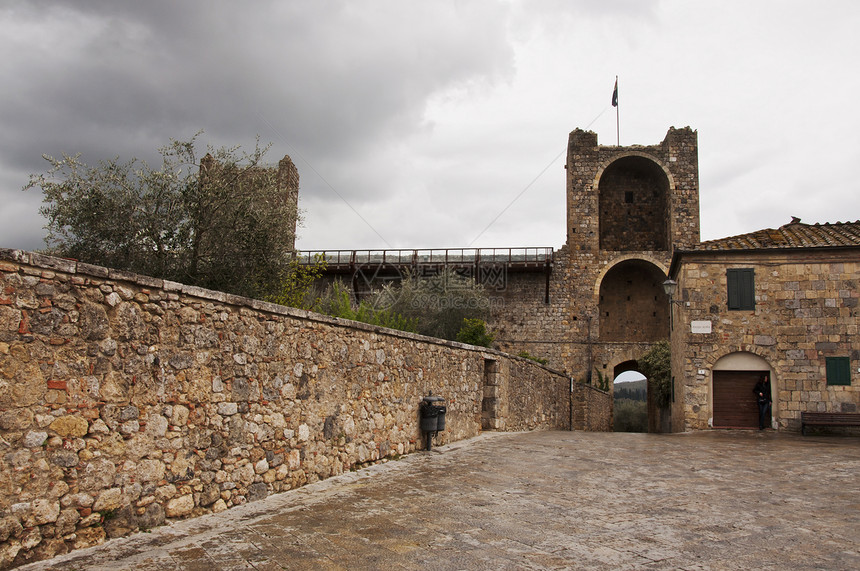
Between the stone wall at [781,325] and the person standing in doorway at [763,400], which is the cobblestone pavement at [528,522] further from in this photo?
the stone wall at [781,325]

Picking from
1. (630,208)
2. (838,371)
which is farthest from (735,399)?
(630,208)

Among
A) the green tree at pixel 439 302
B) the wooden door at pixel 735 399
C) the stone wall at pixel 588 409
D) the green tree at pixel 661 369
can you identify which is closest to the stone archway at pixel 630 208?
the green tree at pixel 661 369

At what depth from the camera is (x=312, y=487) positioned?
243 inches

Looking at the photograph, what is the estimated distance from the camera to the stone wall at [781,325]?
579 inches

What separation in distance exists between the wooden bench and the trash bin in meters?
9.90

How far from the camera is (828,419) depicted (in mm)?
14047

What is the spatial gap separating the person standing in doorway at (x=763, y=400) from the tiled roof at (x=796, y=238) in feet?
10.8

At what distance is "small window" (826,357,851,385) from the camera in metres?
14.5

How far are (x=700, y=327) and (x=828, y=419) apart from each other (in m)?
3.34

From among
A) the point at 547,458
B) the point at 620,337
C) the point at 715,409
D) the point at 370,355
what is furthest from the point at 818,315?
the point at 620,337

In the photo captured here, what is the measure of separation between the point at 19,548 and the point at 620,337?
105 ft

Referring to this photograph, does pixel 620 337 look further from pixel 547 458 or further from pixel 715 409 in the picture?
pixel 547 458

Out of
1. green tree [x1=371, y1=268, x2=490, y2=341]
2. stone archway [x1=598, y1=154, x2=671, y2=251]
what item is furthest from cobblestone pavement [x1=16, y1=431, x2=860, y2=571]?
stone archway [x1=598, y1=154, x2=671, y2=251]

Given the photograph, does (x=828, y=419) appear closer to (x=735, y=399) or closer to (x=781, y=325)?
(x=735, y=399)
